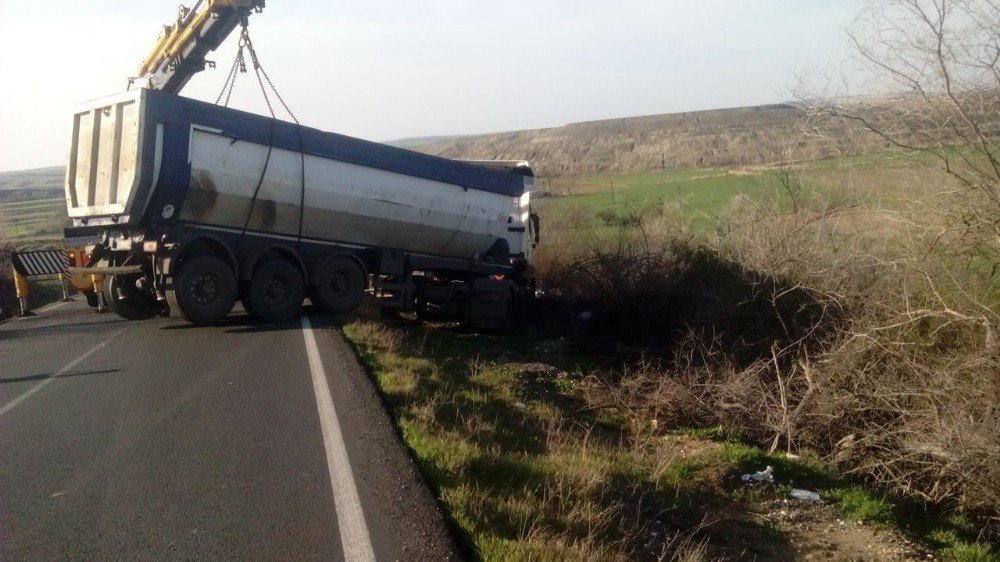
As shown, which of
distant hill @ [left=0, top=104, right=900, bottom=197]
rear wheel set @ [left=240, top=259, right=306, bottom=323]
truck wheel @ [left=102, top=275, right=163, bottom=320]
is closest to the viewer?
rear wheel set @ [left=240, top=259, right=306, bottom=323]

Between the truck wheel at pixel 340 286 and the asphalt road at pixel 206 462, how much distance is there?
3.61 meters

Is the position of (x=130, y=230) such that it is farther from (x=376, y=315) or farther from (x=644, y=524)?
(x=644, y=524)

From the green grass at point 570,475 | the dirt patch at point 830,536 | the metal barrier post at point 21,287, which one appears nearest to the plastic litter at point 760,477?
the green grass at point 570,475

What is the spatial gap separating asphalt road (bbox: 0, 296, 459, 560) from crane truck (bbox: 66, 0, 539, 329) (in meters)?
2.18

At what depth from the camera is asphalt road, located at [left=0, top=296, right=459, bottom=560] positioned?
4.78 m

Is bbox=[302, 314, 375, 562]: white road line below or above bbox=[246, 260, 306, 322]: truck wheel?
below

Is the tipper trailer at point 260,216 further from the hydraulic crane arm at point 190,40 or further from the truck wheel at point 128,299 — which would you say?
the hydraulic crane arm at point 190,40

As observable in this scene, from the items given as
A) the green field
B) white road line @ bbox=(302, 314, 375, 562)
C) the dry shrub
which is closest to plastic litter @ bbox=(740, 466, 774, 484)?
the dry shrub

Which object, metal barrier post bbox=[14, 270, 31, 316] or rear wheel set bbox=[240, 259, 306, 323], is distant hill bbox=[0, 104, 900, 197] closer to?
metal barrier post bbox=[14, 270, 31, 316]

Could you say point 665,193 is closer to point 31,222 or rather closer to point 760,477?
point 760,477

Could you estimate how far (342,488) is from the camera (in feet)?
18.4

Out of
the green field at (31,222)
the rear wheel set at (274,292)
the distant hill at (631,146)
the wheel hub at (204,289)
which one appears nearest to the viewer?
the wheel hub at (204,289)

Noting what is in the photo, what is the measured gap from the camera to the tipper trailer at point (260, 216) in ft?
39.0

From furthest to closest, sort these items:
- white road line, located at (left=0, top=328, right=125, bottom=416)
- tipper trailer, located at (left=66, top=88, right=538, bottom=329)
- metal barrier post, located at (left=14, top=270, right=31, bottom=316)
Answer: metal barrier post, located at (left=14, top=270, right=31, bottom=316), tipper trailer, located at (left=66, top=88, right=538, bottom=329), white road line, located at (left=0, top=328, right=125, bottom=416)
